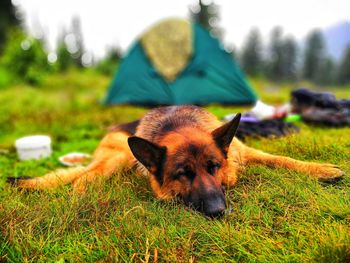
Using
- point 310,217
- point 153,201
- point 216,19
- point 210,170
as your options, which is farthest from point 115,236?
point 216,19

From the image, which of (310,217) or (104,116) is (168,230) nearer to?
(310,217)

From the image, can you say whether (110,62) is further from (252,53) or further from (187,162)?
(252,53)

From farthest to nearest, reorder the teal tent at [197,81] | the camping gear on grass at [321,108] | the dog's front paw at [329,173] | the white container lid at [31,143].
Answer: the teal tent at [197,81] → the white container lid at [31,143] → the camping gear on grass at [321,108] → the dog's front paw at [329,173]

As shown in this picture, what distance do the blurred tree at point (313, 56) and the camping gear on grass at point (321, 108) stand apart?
56.9m

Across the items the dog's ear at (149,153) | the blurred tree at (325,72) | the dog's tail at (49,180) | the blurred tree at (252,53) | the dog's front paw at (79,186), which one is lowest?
the blurred tree at (325,72)

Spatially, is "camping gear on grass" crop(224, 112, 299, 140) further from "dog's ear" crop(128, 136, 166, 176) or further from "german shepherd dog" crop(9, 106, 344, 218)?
"dog's ear" crop(128, 136, 166, 176)

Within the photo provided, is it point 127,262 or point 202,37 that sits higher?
point 202,37

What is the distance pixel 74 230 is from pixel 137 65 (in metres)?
9.20

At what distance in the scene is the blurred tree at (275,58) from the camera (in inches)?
2363

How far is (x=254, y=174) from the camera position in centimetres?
350

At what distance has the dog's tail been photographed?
12.2 ft

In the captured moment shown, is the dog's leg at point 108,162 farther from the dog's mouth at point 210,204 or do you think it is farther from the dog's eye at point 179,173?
the dog's mouth at point 210,204

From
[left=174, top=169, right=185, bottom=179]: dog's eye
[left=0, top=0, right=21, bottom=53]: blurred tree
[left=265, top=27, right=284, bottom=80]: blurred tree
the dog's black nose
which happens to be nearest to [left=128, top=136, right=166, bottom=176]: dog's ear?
[left=174, top=169, right=185, bottom=179]: dog's eye

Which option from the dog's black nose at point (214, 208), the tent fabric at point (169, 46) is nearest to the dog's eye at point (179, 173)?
the dog's black nose at point (214, 208)
